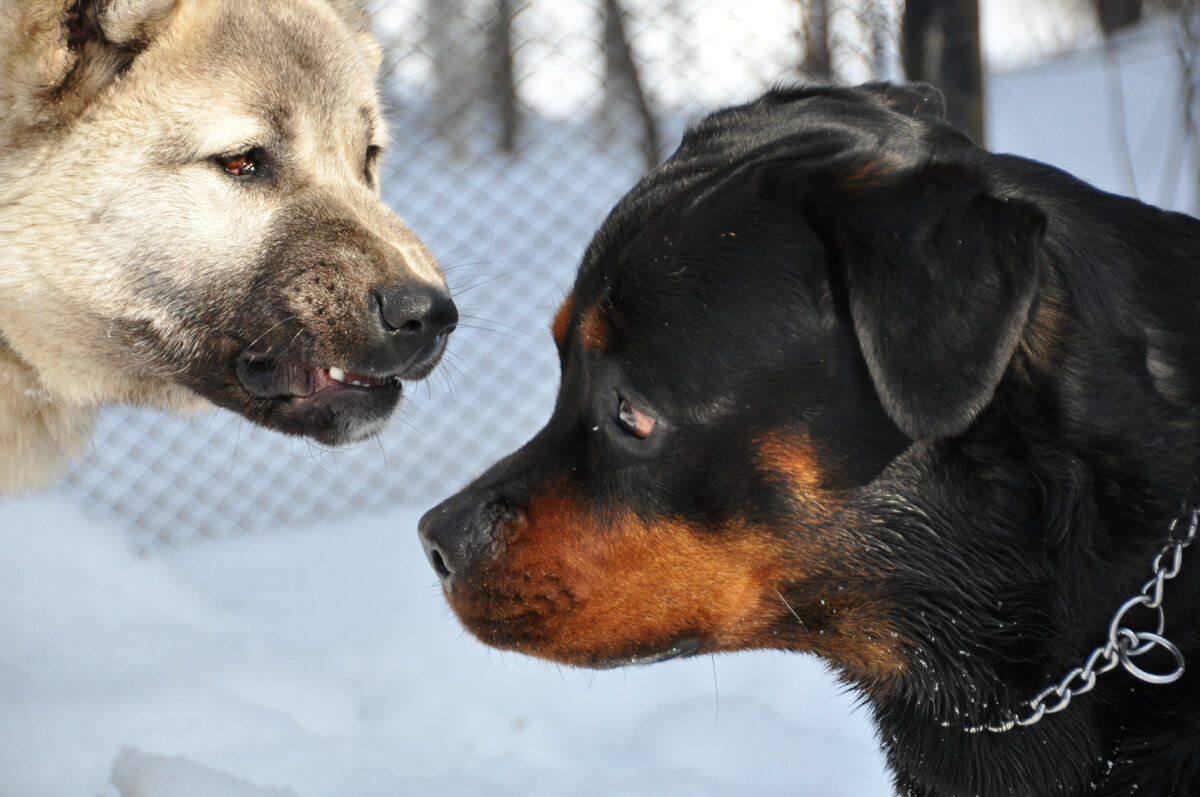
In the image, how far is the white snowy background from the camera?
340 centimetres

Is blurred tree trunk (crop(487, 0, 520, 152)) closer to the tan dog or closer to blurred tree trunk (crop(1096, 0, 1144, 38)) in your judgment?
the tan dog

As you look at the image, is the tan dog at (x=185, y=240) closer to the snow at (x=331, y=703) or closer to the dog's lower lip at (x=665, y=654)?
the snow at (x=331, y=703)

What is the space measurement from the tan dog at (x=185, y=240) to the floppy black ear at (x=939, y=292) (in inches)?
56.8

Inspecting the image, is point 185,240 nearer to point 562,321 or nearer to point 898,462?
point 562,321

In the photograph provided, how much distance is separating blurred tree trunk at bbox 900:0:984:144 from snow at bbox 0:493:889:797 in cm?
243

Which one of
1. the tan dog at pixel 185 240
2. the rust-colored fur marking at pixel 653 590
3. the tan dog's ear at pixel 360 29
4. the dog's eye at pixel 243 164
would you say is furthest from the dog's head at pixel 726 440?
the tan dog's ear at pixel 360 29

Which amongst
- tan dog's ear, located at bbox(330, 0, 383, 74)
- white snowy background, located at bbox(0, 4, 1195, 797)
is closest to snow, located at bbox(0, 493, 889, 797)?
white snowy background, located at bbox(0, 4, 1195, 797)

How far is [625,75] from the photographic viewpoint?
9.41m

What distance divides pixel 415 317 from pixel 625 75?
23.0ft

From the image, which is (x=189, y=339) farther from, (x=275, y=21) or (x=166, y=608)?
(x=166, y=608)

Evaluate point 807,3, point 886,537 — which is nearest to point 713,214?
point 886,537

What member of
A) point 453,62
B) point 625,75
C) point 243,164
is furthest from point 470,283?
point 453,62

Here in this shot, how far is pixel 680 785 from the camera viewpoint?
3.40 m

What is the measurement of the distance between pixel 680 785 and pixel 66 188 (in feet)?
8.33
